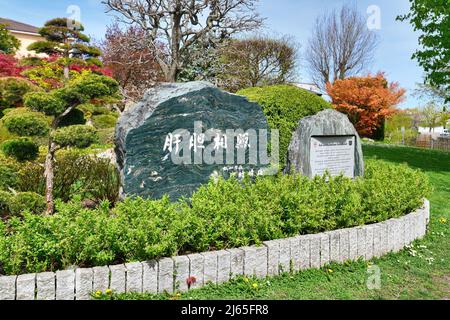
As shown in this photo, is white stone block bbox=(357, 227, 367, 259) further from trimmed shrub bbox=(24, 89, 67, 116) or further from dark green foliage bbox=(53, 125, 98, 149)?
trimmed shrub bbox=(24, 89, 67, 116)

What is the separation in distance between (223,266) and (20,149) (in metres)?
3.00

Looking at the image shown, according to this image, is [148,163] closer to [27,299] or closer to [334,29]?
[27,299]

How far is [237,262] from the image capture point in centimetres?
314

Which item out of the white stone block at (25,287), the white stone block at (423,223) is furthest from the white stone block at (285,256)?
the white stone block at (423,223)

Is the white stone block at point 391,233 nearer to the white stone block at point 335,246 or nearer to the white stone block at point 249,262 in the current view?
the white stone block at point 335,246

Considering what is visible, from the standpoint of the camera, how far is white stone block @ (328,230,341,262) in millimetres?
3598

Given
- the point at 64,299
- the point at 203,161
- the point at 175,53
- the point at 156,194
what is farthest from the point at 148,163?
the point at 175,53

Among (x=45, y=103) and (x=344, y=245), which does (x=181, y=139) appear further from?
(x=344, y=245)

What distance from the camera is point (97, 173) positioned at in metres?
5.86

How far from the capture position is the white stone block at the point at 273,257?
3260mm

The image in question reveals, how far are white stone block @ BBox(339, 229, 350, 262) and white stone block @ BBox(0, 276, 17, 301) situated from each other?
9.34 ft

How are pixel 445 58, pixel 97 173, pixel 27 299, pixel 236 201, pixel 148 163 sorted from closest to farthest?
1. pixel 27 299
2. pixel 236 201
3. pixel 148 163
4. pixel 97 173
5. pixel 445 58

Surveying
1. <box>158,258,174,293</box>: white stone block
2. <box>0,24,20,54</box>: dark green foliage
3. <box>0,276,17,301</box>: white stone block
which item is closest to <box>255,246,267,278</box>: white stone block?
<box>158,258,174,293</box>: white stone block
